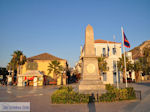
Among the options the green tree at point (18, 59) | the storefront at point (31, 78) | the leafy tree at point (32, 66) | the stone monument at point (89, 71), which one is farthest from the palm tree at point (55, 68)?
the stone monument at point (89, 71)

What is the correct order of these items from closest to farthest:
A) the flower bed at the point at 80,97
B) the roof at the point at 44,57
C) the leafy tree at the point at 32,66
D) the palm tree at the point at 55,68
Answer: the flower bed at the point at 80,97 → the palm tree at the point at 55,68 → the leafy tree at the point at 32,66 → the roof at the point at 44,57

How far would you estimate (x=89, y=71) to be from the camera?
1219 centimetres

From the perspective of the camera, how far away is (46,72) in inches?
1534

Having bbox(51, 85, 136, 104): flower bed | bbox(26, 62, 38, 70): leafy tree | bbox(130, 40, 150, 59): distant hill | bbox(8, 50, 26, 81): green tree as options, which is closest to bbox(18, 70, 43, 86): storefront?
bbox(26, 62, 38, 70): leafy tree

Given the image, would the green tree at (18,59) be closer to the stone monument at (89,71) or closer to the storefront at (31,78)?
the storefront at (31,78)

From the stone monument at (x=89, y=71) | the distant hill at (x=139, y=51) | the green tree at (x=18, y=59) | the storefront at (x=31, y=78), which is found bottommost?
the storefront at (x=31, y=78)

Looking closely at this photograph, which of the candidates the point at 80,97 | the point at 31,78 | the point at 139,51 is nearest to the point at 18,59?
the point at 31,78

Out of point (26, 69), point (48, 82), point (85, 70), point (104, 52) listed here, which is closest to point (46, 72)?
point (48, 82)

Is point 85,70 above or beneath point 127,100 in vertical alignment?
above

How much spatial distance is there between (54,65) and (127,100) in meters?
28.1

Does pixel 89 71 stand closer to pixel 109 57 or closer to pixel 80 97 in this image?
pixel 80 97

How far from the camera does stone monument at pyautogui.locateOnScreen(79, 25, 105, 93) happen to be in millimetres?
11398

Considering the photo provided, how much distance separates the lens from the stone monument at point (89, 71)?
37.4 feet

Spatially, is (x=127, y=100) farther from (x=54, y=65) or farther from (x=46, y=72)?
(x=46, y=72)
